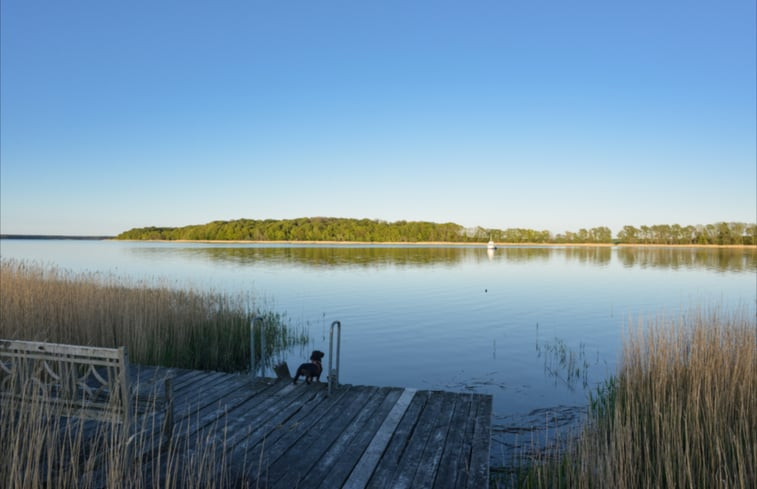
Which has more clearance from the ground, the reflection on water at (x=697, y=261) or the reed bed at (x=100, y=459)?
the reed bed at (x=100, y=459)

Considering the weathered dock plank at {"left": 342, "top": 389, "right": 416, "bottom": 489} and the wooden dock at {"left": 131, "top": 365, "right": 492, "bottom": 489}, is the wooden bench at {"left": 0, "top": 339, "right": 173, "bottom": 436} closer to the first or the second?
the wooden dock at {"left": 131, "top": 365, "right": 492, "bottom": 489}

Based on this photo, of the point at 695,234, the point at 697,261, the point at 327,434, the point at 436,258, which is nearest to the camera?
the point at 327,434

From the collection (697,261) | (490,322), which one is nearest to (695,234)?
(697,261)

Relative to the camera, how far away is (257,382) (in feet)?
22.5

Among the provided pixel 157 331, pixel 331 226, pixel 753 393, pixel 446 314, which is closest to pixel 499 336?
pixel 446 314

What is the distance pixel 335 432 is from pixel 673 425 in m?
3.58

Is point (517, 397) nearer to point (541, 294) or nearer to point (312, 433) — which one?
point (312, 433)

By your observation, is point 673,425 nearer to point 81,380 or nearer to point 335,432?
point 335,432

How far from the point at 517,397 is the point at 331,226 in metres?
130

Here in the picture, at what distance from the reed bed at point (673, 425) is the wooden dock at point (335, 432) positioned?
88cm

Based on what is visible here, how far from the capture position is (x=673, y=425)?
15.0ft

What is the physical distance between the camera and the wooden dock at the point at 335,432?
413cm

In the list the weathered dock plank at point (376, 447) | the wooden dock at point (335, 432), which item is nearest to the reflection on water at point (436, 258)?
the wooden dock at point (335, 432)

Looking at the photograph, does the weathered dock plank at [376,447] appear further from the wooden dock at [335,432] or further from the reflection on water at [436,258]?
the reflection on water at [436,258]
